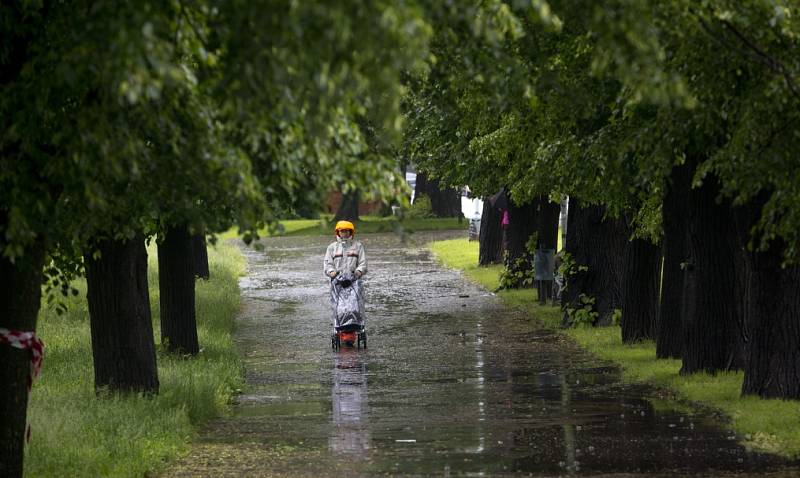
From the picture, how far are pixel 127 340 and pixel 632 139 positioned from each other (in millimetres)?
5883

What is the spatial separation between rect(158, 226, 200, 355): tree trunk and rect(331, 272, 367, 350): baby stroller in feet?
6.59

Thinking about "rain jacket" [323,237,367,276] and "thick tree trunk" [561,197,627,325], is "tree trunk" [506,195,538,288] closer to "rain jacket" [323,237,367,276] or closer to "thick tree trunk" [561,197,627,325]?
"thick tree trunk" [561,197,627,325]

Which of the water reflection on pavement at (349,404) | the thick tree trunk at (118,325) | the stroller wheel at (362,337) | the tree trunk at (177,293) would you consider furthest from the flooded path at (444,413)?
the thick tree trunk at (118,325)

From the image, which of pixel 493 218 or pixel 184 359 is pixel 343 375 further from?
pixel 493 218

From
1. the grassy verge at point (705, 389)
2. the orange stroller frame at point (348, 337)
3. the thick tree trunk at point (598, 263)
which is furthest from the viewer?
the thick tree trunk at point (598, 263)

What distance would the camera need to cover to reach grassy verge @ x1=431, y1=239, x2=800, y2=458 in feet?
40.8

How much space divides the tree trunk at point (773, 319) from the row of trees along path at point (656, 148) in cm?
1

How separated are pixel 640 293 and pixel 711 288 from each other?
3.96m

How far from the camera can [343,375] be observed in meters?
17.9

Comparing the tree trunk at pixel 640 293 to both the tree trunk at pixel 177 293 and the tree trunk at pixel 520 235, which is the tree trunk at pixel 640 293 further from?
the tree trunk at pixel 520 235

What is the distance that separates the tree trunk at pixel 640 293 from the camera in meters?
20.4

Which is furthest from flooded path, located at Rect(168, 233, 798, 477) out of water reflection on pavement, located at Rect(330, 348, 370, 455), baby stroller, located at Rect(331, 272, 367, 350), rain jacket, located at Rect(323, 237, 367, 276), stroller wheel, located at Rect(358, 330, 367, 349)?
rain jacket, located at Rect(323, 237, 367, 276)

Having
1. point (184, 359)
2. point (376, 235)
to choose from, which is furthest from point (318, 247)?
point (184, 359)

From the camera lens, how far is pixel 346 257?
1998cm
